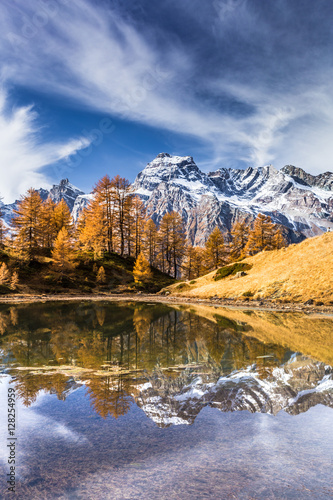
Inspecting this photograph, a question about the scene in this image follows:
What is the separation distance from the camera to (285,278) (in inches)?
1217

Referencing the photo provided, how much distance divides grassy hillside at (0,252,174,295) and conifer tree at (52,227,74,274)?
1694mm

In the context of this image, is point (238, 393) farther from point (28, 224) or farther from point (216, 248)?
point (216, 248)

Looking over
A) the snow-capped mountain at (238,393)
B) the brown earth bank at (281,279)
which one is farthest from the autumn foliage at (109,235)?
the snow-capped mountain at (238,393)

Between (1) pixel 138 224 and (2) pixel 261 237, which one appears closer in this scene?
(2) pixel 261 237

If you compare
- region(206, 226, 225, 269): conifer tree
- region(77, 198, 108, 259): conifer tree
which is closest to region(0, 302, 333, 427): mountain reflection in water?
region(77, 198, 108, 259): conifer tree

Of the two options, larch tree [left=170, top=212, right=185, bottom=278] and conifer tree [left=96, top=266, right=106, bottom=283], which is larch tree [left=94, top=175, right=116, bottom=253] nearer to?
conifer tree [left=96, top=266, right=106, bottom=283]

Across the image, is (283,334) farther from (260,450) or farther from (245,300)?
(245,300)

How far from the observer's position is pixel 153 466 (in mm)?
4281

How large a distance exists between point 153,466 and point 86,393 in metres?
3.34

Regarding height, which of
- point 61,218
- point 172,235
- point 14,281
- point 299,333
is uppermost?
point 61,218

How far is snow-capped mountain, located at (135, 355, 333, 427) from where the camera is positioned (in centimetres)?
626

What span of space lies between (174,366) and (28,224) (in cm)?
4434

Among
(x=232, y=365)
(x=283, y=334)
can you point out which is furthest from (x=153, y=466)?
(x=283, y=334)

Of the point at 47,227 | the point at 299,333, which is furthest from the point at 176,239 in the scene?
the point at 299,333
